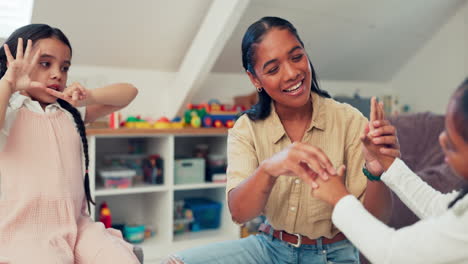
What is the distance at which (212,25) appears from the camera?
107 inches

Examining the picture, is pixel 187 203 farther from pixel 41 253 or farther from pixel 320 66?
pixel 41 253

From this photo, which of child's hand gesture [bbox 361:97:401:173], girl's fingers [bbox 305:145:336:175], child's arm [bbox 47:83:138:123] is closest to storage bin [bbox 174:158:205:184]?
child's arm [bbox 47:83:138:123]

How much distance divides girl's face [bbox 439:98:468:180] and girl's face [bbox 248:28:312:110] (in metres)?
0.57

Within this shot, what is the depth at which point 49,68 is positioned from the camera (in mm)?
1315

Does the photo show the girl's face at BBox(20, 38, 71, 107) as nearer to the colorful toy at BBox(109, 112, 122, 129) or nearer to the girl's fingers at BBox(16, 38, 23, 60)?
the girl's fingers at BBox(16, 38, 23, 60)

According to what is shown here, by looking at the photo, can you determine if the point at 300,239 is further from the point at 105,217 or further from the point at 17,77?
the point at 105,217

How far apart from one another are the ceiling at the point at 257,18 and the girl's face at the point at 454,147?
2189mm

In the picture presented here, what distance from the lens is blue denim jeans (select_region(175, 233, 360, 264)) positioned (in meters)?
1.25

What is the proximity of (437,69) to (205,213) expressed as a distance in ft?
7.36

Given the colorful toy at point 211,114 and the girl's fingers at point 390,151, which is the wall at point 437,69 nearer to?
the colorful toy at point 211,114

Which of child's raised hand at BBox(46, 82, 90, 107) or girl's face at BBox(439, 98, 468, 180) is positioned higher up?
child's raised hand at BBox(46, 82, 90, 107)

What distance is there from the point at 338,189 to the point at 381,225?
11 cm

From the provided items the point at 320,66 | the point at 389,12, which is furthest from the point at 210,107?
the point at 389,12

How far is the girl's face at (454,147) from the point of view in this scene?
2.37ft
